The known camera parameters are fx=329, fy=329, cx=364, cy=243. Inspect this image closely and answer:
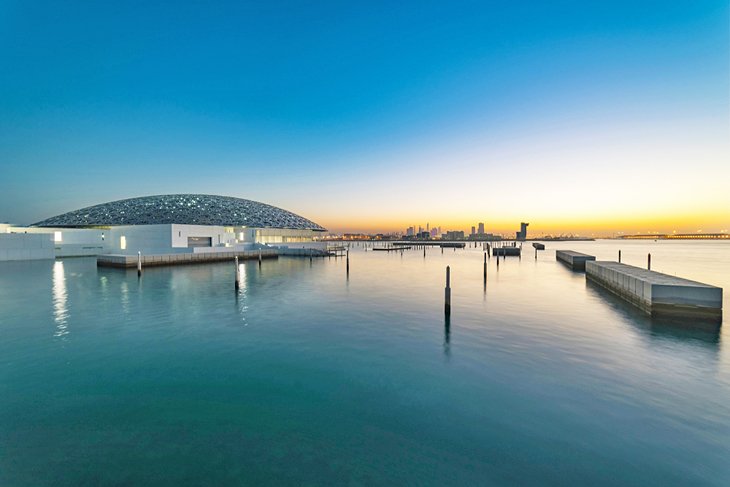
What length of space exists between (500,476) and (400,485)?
1781 millimetres

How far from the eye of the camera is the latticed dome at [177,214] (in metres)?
70.9

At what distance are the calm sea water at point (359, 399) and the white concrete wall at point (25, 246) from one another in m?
39.8

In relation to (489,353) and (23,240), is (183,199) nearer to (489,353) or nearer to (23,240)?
(23,240)

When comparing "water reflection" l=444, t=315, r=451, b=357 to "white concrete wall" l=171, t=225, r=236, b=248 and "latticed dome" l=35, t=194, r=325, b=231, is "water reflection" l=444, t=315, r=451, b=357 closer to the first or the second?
"white concrete wall" l=171, t=225, r=236, b=248

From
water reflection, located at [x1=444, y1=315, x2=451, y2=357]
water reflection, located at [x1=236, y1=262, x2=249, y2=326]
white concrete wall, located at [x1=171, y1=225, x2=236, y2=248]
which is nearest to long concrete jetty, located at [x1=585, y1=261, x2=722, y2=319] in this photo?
water reflection, located at [x1=444, y1=315, x2=451, y2=357]

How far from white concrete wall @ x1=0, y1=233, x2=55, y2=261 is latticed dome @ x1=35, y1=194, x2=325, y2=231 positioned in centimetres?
1412

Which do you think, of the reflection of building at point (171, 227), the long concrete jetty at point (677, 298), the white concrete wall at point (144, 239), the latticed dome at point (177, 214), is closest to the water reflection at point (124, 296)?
the reflection of building at point (171, 227)

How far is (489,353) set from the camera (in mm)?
12141

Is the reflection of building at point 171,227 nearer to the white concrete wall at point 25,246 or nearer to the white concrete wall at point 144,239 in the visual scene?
the white concrete wall at point 144,239

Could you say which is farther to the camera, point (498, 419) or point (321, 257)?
point (321, 257)

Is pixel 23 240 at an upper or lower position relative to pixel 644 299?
upper

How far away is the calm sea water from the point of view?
5879mm

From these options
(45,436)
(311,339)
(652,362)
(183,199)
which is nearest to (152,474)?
(45,436)

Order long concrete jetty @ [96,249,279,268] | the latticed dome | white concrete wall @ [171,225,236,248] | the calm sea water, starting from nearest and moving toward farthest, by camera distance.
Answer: the calm sea water, long concrete jetty @ [96,249,279,268], white concrete wall @ [171,225,236,248], the latticed dome
